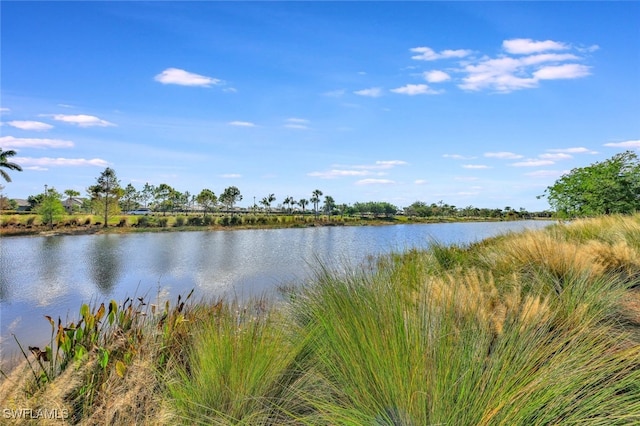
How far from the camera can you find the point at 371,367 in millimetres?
2066

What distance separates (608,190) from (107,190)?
178ft

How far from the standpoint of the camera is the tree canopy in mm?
17516

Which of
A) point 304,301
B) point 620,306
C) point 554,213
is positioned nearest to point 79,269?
point 304,301

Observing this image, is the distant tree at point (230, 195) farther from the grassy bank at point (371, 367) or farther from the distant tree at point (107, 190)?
the grassy bank at point (371, 367)

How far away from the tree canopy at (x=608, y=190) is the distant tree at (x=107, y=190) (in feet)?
172

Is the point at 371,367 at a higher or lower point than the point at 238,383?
higher

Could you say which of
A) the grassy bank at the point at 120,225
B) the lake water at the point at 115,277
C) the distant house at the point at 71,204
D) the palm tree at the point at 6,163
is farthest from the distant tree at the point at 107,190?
the distant house at the point at 71,204

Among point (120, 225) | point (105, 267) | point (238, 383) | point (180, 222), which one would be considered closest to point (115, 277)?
point (105, 267)

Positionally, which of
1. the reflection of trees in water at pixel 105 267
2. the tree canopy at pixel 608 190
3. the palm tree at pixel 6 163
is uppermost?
the palm tree at pixel 6 163

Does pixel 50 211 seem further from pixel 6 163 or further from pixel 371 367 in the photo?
pixel 371 367

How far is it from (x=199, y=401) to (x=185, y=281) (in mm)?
12814

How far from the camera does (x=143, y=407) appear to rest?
9.00ft

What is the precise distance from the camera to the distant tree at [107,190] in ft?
168

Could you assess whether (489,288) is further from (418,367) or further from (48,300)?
(48,300)
